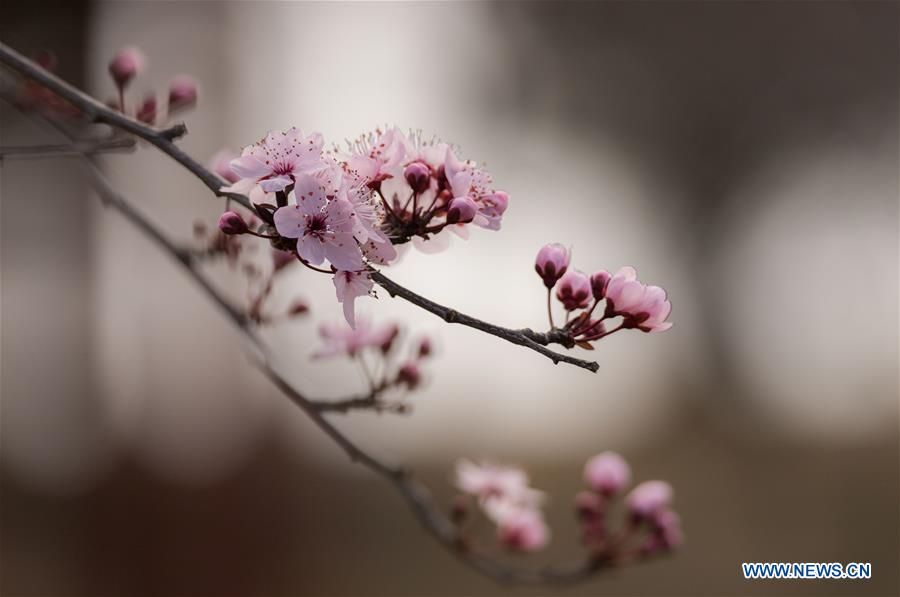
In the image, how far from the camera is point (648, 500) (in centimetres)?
163

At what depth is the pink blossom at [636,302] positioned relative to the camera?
92 centimetres

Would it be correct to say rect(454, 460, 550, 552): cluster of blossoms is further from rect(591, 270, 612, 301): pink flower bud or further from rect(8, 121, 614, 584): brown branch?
rect(591, 270, 612, 301): pink flower bud

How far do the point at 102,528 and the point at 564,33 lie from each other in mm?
7424

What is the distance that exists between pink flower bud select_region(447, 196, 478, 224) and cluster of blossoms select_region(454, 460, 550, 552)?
102 cm

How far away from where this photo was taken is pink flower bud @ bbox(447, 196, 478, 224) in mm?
889

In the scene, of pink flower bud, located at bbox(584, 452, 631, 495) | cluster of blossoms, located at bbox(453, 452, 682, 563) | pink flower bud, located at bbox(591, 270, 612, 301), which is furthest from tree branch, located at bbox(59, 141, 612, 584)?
pink flower bud, located at bbox(591, 270, 612, 301)

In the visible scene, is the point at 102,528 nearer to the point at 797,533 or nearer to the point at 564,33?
the point at 797,533

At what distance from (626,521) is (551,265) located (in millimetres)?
914

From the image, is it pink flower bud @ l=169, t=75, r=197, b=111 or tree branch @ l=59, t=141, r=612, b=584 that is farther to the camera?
pink flower bud @ l=169, t=75, r=197, b=111

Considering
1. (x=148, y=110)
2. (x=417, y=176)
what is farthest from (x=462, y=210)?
(x=148, y=110)

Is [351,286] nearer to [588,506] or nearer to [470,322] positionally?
[470,322]

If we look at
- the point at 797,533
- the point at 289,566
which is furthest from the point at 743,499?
the point at 289,566

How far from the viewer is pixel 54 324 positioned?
5375 mm

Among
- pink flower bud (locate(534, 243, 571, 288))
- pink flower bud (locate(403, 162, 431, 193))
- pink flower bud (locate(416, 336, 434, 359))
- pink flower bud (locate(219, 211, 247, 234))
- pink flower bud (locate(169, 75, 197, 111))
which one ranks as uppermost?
pink flower bud (locate(169, 75, 197, 111))
